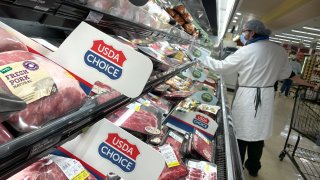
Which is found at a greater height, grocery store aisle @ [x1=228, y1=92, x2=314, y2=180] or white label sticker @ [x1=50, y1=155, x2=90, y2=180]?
white label sticker @ [x1=50, y1=155, x2=90, y2=180]

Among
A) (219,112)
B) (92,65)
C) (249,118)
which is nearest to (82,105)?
(92,65)

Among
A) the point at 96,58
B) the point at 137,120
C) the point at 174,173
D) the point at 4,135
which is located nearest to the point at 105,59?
the point at 96,58

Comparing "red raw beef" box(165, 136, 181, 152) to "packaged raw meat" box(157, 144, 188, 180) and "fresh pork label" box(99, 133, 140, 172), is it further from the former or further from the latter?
"fresh pork label" box(99, 133, 140, 172)

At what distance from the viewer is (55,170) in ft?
2.51

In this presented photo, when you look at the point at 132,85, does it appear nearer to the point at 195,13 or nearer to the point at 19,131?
the point at 19,131

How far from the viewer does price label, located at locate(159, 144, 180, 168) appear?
1.38 metres

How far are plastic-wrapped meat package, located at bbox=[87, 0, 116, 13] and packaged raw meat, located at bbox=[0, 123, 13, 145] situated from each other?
560mm

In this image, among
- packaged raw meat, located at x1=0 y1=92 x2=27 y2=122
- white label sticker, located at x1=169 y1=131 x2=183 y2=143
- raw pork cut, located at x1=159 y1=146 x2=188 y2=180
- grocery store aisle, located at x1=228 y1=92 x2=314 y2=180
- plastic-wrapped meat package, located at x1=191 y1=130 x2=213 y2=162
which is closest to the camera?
packaged raw meat, located at x1=0 y1=92 x2=27 y2=122

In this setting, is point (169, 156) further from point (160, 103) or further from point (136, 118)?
point (160, 103)

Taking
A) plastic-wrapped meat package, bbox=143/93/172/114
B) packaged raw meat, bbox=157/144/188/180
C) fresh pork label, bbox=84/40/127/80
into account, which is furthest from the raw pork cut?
fresh pork label, bbox=84/40/127/80

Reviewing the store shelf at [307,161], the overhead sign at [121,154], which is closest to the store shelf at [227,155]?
the overhead sign at [121,154]

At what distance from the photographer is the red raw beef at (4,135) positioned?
44 cm

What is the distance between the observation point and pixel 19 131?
0.49 m

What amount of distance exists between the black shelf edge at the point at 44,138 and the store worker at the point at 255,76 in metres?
2.78
